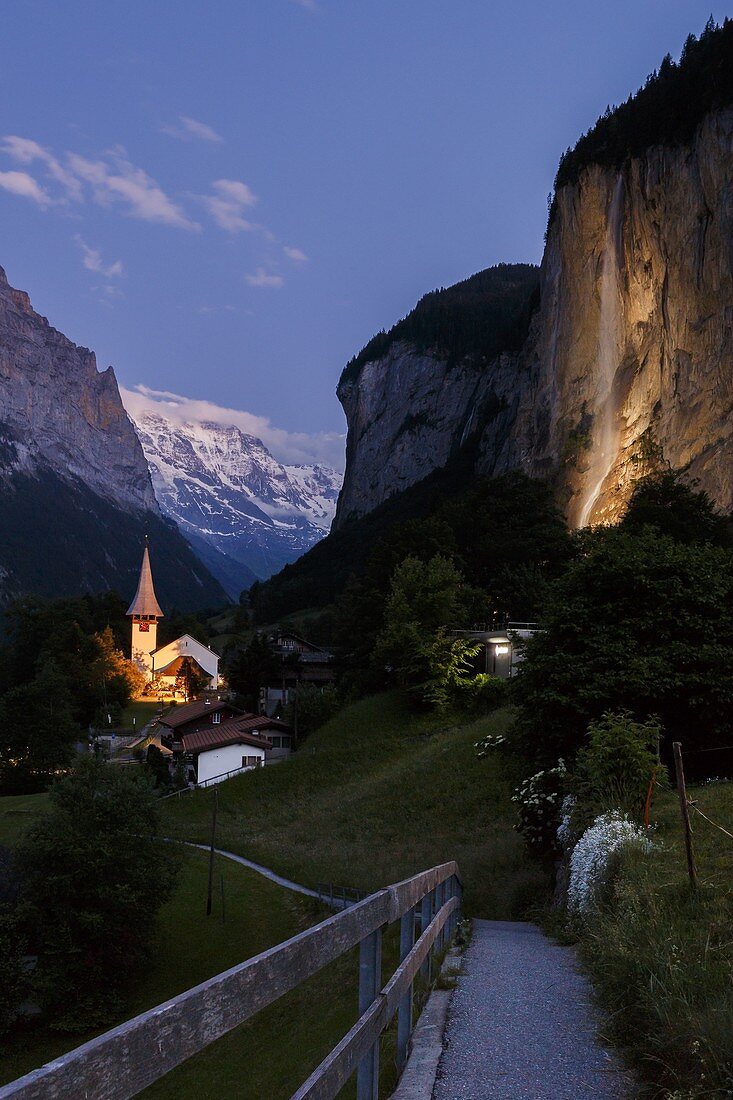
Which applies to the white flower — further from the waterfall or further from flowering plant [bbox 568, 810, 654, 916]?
the waterfall

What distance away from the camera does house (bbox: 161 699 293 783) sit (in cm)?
5803

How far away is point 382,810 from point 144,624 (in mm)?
79879

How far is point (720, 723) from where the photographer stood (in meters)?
20.5

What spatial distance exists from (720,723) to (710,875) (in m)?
13.1

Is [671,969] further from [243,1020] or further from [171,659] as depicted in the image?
[171,659]

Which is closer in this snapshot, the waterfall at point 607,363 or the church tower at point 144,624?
the waterfall at point 607,363

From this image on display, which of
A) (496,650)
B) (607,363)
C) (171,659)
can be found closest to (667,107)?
(607,363)

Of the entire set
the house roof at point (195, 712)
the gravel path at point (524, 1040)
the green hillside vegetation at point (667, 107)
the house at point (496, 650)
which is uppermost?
the green hillside vegetation at point (667, 107)

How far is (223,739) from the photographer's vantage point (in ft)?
191

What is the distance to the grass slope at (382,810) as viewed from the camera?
78.8 feet

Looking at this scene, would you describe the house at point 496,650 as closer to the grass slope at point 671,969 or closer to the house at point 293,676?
the house at point 293,676

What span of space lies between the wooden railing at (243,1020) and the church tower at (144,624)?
10570cm

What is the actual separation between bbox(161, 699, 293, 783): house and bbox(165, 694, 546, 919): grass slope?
4597 mm

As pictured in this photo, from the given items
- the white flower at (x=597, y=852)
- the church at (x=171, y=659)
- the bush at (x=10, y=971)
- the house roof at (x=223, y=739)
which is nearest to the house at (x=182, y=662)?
the church at (x=171, y=659)
